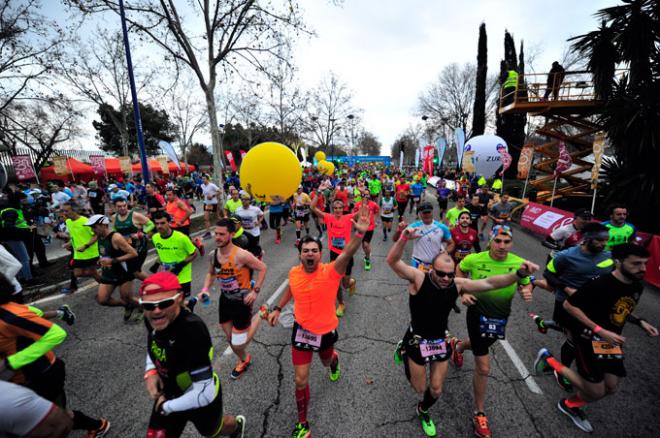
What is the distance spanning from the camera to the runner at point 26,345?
2.12 metres

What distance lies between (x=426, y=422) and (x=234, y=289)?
105 inches

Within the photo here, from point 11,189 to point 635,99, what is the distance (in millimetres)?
20313

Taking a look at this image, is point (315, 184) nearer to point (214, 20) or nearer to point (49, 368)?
point (214, 20)

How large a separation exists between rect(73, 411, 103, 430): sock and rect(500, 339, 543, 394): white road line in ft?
15.9

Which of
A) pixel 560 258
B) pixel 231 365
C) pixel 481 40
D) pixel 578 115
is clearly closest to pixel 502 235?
pixel 560 258

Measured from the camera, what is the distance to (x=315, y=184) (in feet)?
68.3

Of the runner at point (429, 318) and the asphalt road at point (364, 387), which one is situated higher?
the runner at point (429, 318)

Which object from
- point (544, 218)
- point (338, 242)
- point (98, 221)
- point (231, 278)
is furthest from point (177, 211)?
point (544, 218)

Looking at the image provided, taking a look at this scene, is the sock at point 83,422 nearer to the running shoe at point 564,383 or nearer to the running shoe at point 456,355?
the running shoe at point 456,355

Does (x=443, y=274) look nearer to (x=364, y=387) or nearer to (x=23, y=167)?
A: (x=364, y=387)

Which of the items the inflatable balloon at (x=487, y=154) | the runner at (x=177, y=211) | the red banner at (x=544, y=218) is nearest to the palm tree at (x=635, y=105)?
the red banner at (x=544, y=218)

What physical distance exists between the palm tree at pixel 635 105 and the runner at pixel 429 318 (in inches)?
386

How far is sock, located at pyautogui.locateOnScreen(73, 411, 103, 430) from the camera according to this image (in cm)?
258

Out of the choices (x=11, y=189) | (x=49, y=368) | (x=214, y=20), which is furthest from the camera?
(x=214, y=20)
